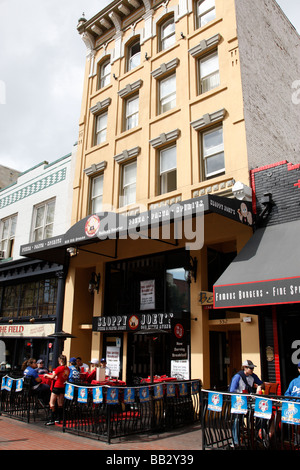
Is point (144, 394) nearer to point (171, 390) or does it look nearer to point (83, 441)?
point (171, 390)

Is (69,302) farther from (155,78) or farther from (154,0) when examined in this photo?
(154,0)

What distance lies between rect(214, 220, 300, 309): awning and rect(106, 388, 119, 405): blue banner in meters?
2.95

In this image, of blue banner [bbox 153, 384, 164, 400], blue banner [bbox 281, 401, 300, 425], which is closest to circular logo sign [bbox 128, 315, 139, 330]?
blue banner [bbox 153, 384, 164, 400]

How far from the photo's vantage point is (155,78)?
15383 millimetres

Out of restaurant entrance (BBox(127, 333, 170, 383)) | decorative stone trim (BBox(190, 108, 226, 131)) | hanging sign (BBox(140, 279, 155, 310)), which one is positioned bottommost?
restaurant entrance (BBox(127, 333, 170, 383))

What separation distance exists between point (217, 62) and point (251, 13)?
2.57m

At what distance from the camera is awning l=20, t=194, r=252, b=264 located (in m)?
9.63

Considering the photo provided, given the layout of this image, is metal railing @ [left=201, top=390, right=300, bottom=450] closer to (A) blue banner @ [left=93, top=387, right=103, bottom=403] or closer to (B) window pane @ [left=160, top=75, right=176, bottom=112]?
(A) blue banner @ [left=93, top=387, right=103, bottom=403]

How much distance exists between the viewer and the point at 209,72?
540 inches

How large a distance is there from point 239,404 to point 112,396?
2829 millimetres

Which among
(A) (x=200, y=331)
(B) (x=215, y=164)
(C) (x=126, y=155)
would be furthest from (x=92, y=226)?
(A) (x=200, y=331)

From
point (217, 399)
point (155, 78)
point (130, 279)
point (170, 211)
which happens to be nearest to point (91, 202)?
point (130, 279)

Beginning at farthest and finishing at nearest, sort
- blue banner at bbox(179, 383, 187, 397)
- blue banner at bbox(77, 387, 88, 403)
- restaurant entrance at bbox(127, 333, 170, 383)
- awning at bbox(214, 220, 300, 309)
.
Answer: restaurant entrance at bbox(127, 333, 170, 383) < blue banner at bbox(179, 383, 187, 397) < blue banner at bbox(77, 387, 88, 403) < awning at bbox(214, 220, 300, 309)
